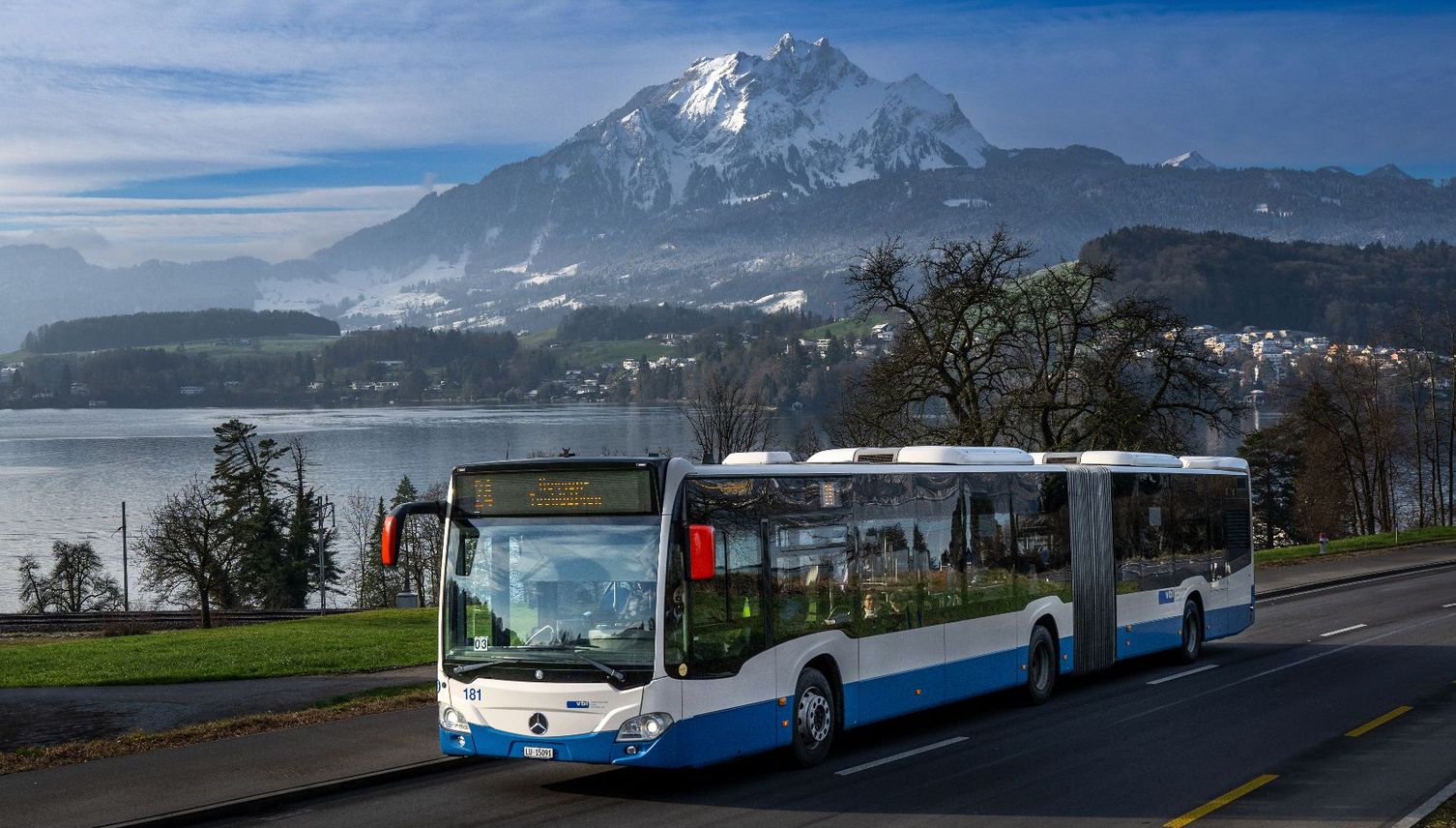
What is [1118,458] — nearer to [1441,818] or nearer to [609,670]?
[1441,818]

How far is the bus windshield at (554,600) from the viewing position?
11.3 meters

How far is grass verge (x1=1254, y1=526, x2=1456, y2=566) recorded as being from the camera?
46688mm

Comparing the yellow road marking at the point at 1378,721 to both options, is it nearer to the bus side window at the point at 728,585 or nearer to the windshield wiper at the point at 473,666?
the bus side window at the point at 728,585

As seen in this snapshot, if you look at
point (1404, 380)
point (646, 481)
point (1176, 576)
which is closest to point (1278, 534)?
point (1404, 380)

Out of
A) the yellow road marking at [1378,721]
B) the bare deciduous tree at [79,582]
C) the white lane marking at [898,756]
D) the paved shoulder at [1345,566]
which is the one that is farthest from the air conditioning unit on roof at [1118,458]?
the bare deciduous tree at [79,582]

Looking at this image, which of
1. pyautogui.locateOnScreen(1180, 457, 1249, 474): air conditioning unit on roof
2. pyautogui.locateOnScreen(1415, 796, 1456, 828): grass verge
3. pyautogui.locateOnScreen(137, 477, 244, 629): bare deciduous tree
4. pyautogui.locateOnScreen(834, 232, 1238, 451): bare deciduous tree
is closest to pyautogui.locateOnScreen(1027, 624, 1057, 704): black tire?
pyautogui.locateOnScreen(1180, 457, 1249, 474): air conditioning unit on roof

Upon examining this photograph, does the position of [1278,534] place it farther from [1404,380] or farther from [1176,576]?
[1176,576]

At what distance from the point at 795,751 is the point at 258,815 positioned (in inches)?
187

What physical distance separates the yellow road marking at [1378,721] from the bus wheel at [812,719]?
585 centimetres

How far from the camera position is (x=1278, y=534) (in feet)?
314

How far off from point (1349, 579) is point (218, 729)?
3318cm

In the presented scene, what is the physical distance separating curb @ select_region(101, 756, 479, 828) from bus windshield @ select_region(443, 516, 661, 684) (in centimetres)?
Answer: 140

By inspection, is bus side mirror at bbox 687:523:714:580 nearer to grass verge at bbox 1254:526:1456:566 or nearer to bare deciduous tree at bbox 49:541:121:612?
grass verge at bbox 1254:526:1456:566

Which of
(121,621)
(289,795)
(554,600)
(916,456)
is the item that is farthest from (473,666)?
(121,621)
